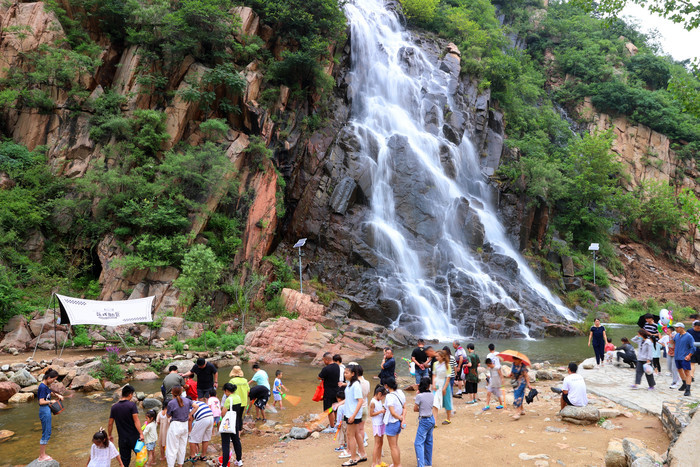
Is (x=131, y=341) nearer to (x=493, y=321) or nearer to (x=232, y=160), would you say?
(x=232, y=160)

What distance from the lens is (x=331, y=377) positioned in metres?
9.00

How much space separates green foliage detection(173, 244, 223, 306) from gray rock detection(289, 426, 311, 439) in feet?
39.7

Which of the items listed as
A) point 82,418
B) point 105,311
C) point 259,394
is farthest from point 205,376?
point 105,311

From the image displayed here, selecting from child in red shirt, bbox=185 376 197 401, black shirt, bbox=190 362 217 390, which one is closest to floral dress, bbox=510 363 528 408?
black shirt, bbox=190 362 217 390

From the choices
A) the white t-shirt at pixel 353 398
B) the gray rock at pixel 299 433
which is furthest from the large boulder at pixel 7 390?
the white t-shirt at pixel 353 398

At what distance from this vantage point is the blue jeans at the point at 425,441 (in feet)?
22.1

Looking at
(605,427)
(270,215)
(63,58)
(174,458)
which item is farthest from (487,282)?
(63,58)

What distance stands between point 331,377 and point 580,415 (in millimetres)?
4976

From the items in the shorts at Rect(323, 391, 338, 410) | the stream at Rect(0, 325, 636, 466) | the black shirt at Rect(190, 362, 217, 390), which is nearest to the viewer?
the stream at Rect(0, 325, 636, 466)

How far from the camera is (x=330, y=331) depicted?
832 inches

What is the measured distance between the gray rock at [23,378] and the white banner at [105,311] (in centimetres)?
268

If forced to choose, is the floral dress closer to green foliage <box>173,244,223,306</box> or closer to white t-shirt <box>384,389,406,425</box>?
white t-shirt <box>384,389,406,425</box>

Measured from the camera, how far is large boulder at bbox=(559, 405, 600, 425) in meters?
8.48

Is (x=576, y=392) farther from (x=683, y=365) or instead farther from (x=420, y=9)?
(x=420, y=9)
